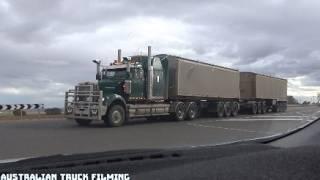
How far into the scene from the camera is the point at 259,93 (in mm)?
45250

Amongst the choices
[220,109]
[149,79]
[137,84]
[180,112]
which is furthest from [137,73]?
[220,109]

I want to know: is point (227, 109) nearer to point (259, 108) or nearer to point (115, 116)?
point (259, 108)

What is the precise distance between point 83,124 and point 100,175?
23525 mm

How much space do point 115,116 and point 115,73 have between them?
2781mm

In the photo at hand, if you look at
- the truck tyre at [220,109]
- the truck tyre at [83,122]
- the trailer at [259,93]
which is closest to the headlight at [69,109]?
the truck tyre at [83,122]

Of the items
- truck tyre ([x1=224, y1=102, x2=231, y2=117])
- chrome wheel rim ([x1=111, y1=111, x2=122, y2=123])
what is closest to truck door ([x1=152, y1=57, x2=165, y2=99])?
chrome wheel rim ([x1=111, y1=111, x2=122, y2=123])

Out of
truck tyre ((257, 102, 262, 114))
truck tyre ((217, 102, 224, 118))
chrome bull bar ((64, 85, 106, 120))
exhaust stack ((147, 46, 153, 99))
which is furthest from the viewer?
truck tyre ((257, 102, 262, 114))

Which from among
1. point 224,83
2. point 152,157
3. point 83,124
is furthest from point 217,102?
point 152,157

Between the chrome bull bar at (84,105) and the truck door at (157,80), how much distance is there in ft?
14.2

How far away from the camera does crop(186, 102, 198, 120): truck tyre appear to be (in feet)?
106

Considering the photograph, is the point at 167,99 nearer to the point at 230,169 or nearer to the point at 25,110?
the point at 25,110

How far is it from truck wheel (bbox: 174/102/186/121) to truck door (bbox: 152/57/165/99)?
180 centimetres

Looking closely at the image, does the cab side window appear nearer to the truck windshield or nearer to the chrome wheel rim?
the truck windshield

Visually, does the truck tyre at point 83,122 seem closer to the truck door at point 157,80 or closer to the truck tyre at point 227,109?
the truck door at point 157,80
